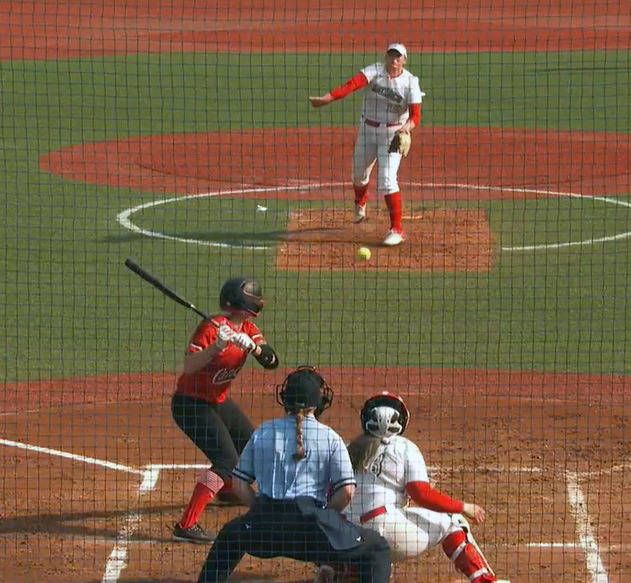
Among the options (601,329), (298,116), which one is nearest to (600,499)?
(601,329)

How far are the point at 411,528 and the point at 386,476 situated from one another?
0.29m

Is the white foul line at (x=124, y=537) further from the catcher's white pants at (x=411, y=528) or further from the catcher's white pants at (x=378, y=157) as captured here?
the catcher's white pants at (x=378, y=157)

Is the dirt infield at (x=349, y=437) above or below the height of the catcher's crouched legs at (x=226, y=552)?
above

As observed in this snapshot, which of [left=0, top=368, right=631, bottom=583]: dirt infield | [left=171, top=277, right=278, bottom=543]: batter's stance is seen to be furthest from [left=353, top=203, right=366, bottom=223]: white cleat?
[left=171, top=277, right=278, bottom=543]: batter's stance

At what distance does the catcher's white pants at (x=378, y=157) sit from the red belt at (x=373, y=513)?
324 inches

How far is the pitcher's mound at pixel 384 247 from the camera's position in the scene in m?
15.3

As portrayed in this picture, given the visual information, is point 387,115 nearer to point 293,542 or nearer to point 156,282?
point 156,282

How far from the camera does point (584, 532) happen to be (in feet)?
29.7

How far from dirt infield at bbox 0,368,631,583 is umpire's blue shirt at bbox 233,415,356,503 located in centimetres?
119

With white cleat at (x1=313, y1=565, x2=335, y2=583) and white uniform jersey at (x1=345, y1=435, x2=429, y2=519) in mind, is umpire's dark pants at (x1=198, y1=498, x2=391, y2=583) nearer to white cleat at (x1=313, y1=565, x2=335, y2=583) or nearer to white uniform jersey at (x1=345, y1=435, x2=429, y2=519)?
white cleat at (x1=313, y1=565, x2=335, y2=583)

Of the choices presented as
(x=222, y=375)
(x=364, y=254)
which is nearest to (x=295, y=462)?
(x=222, y=375)

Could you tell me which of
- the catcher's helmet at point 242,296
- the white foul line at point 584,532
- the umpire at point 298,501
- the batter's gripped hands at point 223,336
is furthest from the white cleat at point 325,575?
the catcher's helmet at point 242,296

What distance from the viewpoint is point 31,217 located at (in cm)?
1720

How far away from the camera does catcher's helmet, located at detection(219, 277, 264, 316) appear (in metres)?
8.77
